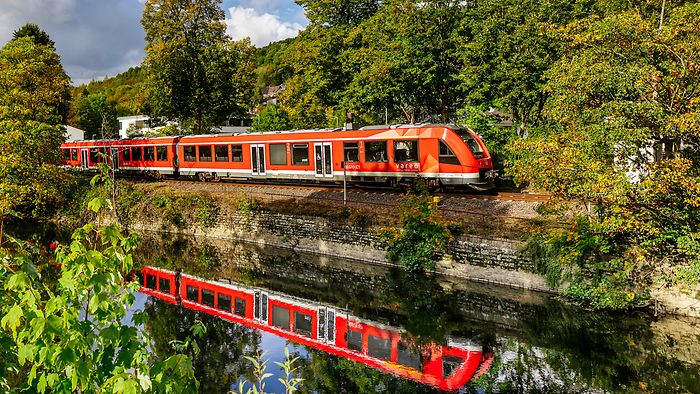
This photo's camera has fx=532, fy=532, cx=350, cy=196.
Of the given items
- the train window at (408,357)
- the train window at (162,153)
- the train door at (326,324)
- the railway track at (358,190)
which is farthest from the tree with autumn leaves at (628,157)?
the train window at (162,153)

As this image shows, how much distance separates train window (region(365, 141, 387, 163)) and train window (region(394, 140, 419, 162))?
0.57m

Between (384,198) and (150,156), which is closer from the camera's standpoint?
(384,198)

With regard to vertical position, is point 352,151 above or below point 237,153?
below

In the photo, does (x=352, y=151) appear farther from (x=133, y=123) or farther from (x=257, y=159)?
(x=133, y=123)

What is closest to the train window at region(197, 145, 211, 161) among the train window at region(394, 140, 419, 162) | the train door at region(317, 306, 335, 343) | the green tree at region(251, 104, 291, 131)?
the green tree at region(251, 104, 291, 131)

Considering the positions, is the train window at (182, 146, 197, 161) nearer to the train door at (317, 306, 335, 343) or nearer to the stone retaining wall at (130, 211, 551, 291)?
the stone retaining wall at (130, 211, 551, 291)

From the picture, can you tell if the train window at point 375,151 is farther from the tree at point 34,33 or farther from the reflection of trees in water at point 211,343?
the tree at point 34,33

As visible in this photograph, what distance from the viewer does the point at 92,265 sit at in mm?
3492

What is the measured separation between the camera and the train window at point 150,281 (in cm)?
1693

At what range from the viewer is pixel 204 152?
28.4 m

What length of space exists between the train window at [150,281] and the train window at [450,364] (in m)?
9.90

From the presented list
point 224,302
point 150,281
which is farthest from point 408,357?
point 150,281

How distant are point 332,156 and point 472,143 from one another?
619 centimetres

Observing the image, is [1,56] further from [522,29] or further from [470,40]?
[522,29]
